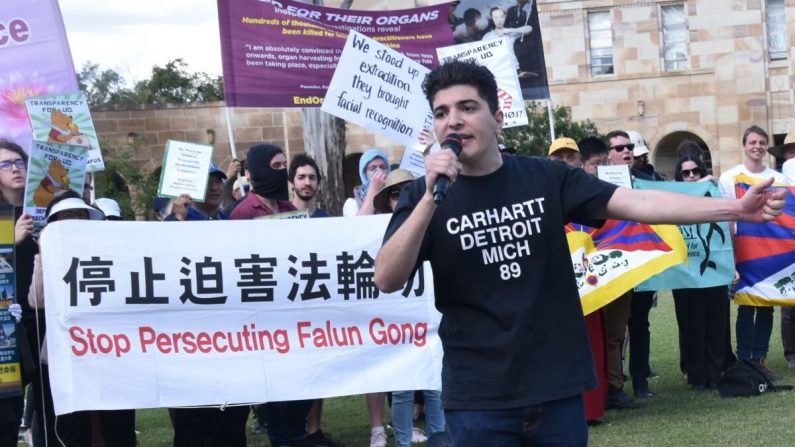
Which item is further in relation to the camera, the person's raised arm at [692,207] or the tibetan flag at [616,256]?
the tibetan flag at [616,256]

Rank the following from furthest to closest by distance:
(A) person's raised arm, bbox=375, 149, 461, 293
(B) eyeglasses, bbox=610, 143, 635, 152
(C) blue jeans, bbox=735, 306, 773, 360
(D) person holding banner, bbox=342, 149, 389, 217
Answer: (C) blue jeans, bbox=735, 306, 773, 360 → (B) eyeglasses, bbox=610, 143, 635, 152 → (D) person holding banner, bbox=342, 149, 389, 217 → (A) person's raised arm, bbox=375, 149, 461, 293

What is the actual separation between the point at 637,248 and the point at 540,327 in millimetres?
5387

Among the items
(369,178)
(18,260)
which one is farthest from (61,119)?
(369,178)

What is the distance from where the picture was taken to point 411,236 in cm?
396

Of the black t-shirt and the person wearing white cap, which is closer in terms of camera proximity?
the black t-shirt

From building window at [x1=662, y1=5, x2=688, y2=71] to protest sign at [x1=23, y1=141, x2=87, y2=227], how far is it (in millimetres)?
26848

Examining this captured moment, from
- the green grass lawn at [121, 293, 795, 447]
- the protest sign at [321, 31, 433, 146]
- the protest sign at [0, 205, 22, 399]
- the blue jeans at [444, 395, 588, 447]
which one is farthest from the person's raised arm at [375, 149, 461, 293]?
the protest sign at [321, 31, 433, 146]

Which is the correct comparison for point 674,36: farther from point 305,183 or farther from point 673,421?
point 305,183

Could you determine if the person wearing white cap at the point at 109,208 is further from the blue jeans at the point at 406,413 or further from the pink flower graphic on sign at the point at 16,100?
the blue jeans at the point at 406,413

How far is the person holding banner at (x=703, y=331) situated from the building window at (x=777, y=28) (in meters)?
23.2

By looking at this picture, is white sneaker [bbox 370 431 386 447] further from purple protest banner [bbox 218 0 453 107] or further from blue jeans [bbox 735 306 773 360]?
blue jeans [bbox 735 306 773 360]

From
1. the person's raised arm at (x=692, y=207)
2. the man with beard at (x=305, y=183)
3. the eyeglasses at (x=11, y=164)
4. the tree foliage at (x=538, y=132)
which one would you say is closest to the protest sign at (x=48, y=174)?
the eyeglasses at (x=11, y=164)

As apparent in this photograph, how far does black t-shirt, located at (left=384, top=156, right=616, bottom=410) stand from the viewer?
414 cm

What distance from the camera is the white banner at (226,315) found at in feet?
24.2
